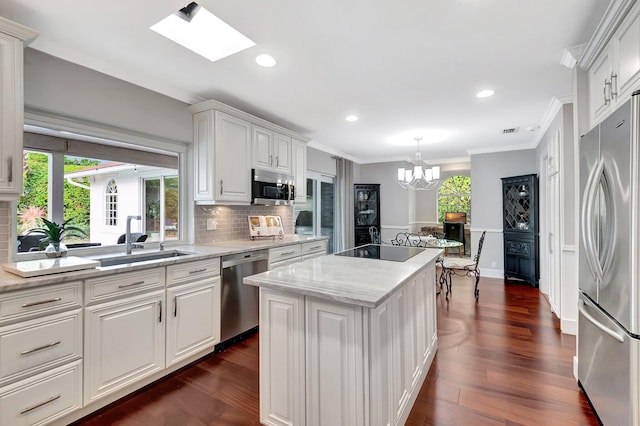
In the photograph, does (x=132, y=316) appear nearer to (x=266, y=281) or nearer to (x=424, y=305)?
(x=266, y=281)

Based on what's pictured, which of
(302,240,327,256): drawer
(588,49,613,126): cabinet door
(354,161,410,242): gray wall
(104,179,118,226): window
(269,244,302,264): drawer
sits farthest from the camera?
(354,161,410,242): gray wall

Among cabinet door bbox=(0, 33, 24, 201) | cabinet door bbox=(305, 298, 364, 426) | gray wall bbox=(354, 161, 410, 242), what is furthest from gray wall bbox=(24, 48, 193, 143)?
gray wall bbox=(354, 161, 410, 242)

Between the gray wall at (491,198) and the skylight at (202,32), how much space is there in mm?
5325

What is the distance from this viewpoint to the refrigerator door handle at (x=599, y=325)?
1.59 meters

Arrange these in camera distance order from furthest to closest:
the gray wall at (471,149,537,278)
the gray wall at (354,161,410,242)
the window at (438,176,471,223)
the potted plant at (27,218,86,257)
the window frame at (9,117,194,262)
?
the window at (438,176,471,223) < the gray wall at (354,161,410,242) < the gray wall at (471,149,537,278) < the window frame at (9,117,194,262) < the potted plant at (27,218,86,257)

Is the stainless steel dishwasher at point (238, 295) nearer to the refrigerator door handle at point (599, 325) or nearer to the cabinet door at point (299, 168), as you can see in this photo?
the cabinet door at point (299, 168)

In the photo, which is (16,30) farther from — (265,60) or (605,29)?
(605,29)

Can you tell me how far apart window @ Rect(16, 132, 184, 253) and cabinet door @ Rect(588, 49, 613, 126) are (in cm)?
371

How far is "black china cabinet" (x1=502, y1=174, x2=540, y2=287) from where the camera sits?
5082 millimetres

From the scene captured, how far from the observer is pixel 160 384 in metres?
2.31

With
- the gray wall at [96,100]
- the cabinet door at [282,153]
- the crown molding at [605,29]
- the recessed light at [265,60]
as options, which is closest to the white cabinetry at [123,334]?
the gray wall at [96,100]

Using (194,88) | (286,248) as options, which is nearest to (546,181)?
(286,248)

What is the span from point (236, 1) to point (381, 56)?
1.17 m

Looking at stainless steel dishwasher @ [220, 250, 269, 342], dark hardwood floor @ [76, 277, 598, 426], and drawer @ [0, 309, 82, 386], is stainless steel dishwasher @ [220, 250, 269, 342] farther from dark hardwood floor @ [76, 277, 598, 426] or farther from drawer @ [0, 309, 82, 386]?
drawer @ [0, 309, 82, 386]
